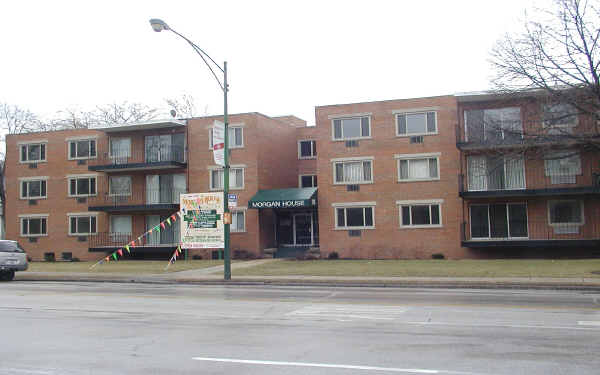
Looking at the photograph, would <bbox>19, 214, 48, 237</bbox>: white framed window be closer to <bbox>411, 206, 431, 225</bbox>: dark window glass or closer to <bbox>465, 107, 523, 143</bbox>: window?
<bbox>411, 206, 431, 225</bbox>: dark window glass

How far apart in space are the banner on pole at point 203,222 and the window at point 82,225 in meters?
14.9

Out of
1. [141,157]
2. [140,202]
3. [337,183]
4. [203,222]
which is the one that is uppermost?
[141,157]

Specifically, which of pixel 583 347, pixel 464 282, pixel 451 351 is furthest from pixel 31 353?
pixel 464 282

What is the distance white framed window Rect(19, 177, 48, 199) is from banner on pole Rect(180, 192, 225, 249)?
60.4 feet

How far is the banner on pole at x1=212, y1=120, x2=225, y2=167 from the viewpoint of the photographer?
2141 cm

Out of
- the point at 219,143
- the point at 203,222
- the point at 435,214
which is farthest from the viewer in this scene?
the point at 435,214

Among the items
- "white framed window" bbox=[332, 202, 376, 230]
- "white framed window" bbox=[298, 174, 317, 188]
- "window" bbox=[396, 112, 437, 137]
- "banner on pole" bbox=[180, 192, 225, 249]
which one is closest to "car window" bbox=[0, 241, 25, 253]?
"banner on pole" bbox=[180, 192, 225, 249]

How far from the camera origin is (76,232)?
39969 millimetres

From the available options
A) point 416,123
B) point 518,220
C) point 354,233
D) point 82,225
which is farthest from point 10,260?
point 518,220

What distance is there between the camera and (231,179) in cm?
3606

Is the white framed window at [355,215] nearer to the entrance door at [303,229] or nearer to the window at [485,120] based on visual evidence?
the entrance door at [303,229]

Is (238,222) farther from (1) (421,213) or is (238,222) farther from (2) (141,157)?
(1) (421,213)

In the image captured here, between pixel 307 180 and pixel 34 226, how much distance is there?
1883cm

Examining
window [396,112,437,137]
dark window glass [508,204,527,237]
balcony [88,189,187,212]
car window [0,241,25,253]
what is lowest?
car window [0,241,25,253]
